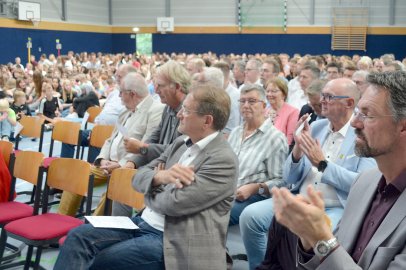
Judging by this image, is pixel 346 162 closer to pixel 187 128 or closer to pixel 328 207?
pixel 328 207

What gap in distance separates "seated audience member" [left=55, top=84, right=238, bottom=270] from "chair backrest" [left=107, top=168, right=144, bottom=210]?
266 millimetres

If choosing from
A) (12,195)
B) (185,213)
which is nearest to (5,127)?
(12,195)

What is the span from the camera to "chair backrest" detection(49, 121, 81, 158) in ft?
18.0

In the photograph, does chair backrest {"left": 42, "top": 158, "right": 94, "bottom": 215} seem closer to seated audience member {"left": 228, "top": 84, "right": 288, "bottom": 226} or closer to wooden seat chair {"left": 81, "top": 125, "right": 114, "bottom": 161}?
seated audience member {"left": 228, "top": 84, "right": 288, "bottom": 226}

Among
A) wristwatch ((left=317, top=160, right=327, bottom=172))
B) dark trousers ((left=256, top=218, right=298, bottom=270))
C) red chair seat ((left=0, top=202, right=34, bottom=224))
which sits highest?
wristwatch ((left=317, top=160, right=327, bottom=172))

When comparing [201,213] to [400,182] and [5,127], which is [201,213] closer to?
[400,182]

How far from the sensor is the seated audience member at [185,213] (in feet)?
8.83

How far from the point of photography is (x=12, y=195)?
4.18 metres

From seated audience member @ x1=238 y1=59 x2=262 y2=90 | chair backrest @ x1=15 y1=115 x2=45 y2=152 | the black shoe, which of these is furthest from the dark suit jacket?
seated audience member @ x1=238 y1=59 x2=262 y2=90

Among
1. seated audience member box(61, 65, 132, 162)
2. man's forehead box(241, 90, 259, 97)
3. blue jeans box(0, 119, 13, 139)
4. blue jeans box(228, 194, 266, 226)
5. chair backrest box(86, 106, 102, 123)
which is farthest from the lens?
blue jeans box(0, 119, 13, 139)

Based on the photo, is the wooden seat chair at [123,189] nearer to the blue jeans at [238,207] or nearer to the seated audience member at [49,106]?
the blue jeans at [238,207]

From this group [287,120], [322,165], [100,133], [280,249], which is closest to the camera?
[280,249]

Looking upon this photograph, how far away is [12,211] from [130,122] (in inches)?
49.6

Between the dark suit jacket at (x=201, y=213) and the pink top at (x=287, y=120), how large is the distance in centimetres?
212
